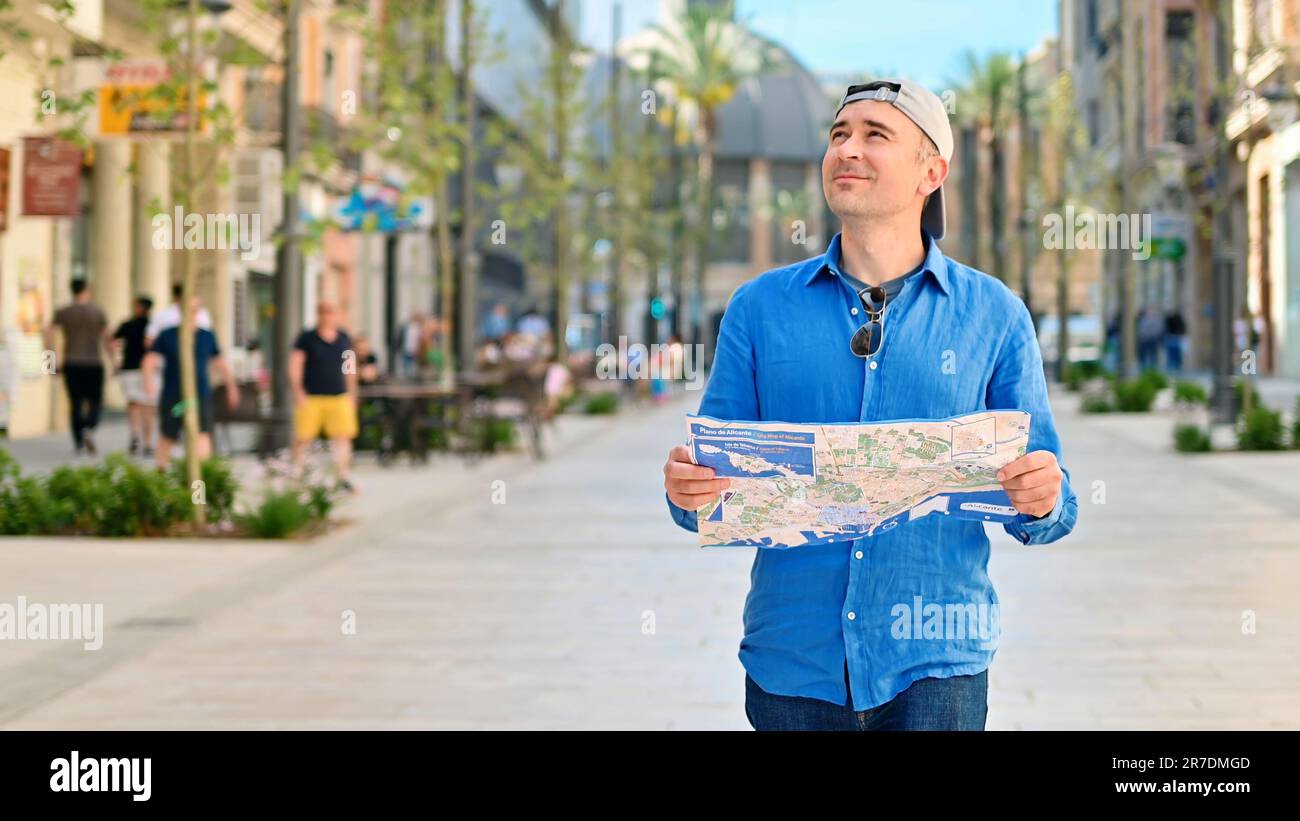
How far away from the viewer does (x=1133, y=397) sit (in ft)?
113

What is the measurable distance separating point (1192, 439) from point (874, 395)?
2079cm

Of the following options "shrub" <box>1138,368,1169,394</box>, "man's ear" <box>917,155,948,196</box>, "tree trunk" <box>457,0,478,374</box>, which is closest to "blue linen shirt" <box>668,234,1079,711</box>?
"man's ear" <box>917,155,948,196</box>

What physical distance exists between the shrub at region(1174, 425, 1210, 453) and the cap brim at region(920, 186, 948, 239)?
2045 centimetres

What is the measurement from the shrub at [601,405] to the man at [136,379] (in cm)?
1509

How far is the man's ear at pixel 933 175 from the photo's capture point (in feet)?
11.3

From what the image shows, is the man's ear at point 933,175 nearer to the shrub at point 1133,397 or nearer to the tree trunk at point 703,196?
the shrub at point 1133,397

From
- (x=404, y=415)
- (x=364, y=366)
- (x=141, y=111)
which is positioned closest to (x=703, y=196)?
(x=364, y=366)

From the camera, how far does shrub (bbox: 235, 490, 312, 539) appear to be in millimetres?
14586

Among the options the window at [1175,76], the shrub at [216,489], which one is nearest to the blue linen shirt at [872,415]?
the shrub at [216,489]

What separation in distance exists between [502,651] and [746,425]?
6375 mm

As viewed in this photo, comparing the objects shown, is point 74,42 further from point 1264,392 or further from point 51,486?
point 1264,392

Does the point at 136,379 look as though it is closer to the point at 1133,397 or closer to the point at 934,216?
the point at 1133,397
